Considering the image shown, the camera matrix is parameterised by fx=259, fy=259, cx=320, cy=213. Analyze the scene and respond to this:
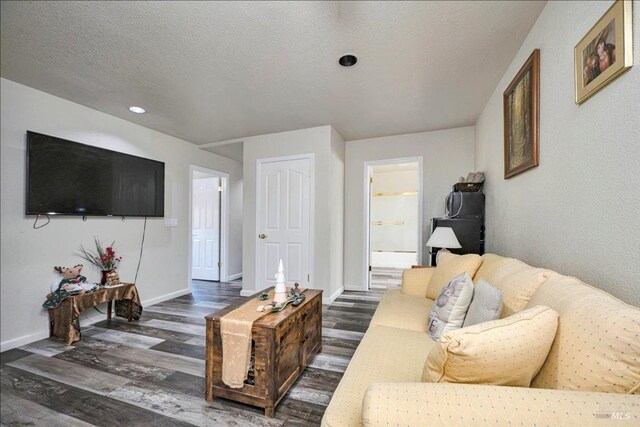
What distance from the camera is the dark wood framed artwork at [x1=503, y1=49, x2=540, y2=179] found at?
5.47 ft

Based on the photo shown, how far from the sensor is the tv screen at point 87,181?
2.43 meters

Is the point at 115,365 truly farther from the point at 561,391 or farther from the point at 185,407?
the point at 561,391

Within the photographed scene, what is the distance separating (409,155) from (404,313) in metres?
2.73

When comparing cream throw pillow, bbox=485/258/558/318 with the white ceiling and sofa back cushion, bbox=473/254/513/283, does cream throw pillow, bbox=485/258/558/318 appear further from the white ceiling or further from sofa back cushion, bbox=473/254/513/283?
the white ceiling

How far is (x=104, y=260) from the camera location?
9.60 ft

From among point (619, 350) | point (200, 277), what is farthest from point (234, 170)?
point (619, 350)

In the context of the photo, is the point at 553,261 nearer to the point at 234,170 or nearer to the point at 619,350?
the point at 619,350

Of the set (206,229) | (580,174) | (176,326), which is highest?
(580,174)

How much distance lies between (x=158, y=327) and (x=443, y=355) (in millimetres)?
3036

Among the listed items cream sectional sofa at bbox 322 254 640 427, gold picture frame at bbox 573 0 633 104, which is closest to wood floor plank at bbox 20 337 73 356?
cream sectional sofa at bbox 322 254 640 427

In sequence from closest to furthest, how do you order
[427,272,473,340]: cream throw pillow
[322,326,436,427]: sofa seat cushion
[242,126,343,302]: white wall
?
[322,326,436,427]: sofa seat cushion → [427,272,473,340]: cream throw pillow → [242,126,343,302]: white wall

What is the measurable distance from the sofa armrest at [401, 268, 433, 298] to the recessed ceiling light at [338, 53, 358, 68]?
6.43 feet

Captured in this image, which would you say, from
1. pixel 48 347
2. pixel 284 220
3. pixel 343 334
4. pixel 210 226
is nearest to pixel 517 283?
pixel 343 334

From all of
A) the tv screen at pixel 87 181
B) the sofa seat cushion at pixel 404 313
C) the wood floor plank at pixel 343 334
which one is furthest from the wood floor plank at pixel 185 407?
the tv screen at pixel 87 181
